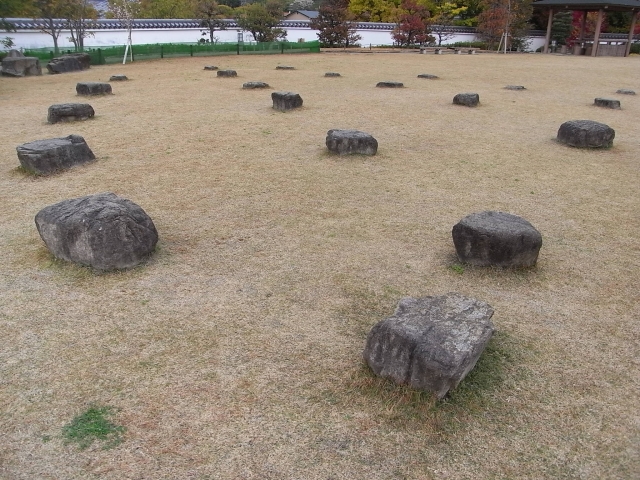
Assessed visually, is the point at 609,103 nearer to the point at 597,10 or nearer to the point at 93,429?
the point at 93,429

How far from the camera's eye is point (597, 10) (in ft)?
95.9

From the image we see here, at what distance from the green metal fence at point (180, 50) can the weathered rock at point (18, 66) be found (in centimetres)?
369

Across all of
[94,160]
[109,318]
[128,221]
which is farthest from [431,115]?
[109,318]

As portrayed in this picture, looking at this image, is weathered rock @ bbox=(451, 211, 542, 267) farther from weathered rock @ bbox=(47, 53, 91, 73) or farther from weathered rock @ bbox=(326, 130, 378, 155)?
weathered rock @ bbox=(47, 53, 91, 73)

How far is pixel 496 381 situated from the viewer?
338 cm

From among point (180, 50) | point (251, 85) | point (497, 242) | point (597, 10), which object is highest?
point (597, 10)

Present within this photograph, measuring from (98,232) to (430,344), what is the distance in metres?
3.12

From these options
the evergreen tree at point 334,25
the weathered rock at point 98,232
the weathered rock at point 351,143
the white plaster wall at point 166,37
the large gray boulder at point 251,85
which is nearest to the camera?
the weathered rock at point 98,232

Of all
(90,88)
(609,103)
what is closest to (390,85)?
(609,103)

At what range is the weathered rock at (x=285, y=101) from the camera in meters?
12.2

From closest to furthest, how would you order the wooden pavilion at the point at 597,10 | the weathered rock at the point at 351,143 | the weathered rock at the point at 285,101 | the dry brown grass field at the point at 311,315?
the dry brown grass field at the point at 311,315, the weathered rock at the point at 351,143, the weathered rock at the point at 285,101, the wooden pavilion at the point at 597,10

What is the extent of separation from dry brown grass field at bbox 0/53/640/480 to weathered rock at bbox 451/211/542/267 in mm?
151

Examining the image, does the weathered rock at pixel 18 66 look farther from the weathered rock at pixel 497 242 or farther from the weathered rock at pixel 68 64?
the weathered rock at pixel 497 242

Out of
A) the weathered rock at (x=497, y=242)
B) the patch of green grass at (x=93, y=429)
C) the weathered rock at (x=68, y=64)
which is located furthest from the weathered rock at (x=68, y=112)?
the weathered rock at (x=68, y=64)
